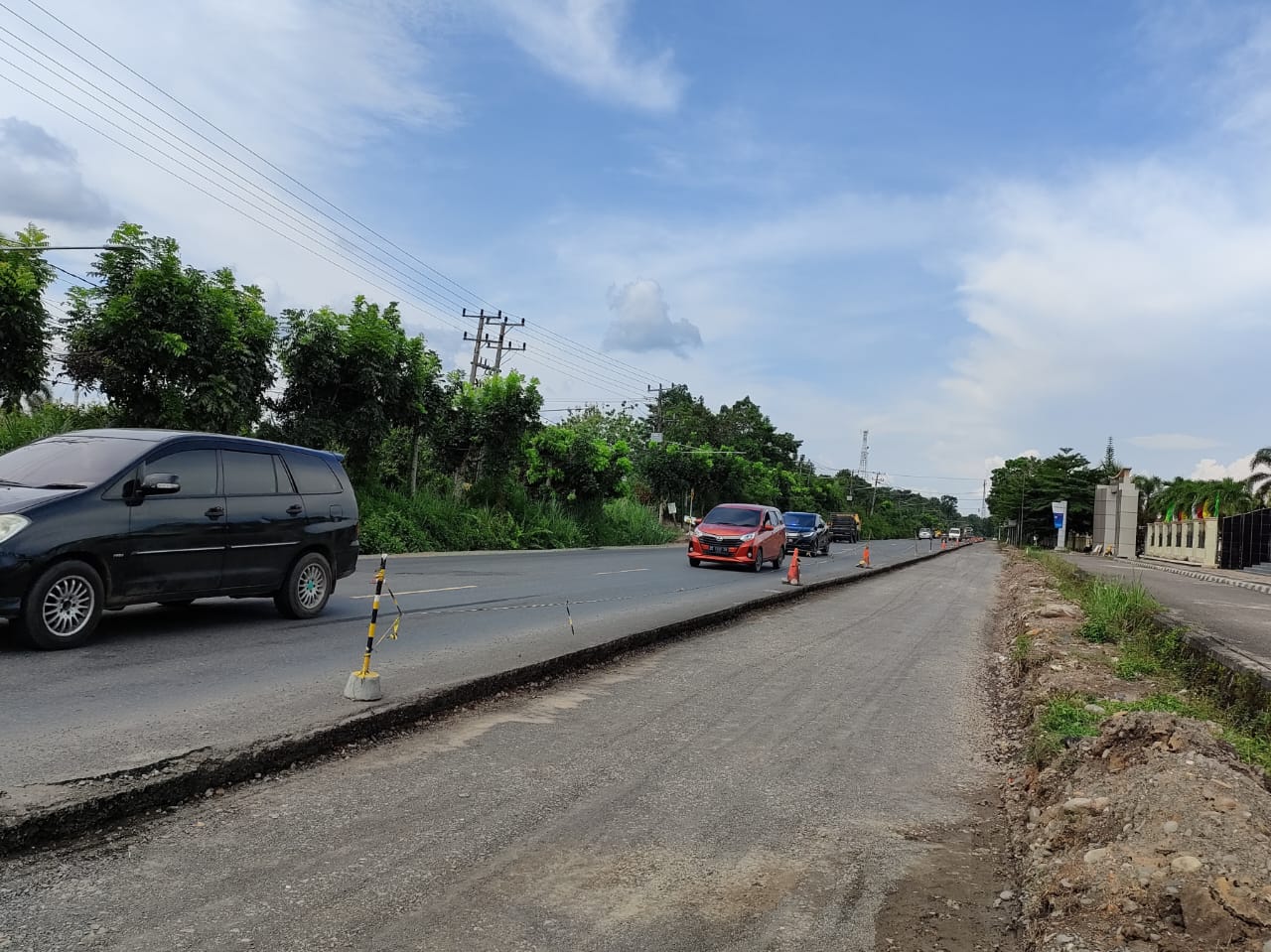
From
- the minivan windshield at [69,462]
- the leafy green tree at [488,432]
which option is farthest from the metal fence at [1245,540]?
the minivan windshield at [69,462]

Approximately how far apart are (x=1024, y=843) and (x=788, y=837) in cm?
121

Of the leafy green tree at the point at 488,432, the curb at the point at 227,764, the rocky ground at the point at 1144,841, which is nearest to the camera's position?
the rocky ground at the point at 1144,841

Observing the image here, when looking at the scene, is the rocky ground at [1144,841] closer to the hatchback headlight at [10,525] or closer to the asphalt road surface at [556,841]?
the asphalt road surface at [556,841]

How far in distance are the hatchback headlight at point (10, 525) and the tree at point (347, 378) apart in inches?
645

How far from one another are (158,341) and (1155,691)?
18290 millimetres

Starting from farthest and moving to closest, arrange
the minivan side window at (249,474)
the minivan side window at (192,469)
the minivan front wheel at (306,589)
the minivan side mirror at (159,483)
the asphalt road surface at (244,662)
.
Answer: the minivan front wheel at (306,589), the minivan side window at (249,474), the minivan side window at (192,469), the minivan side mirror at (159,483), the asphalt road surface at (244,662)

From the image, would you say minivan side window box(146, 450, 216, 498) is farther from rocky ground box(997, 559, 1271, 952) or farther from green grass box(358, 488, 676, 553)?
green grass box(358, 488, 676, 553)

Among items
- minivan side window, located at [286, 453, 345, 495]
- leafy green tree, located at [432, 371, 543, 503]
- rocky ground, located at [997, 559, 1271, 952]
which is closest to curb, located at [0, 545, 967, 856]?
minivan side window, located at [286, 453, 345, 495]

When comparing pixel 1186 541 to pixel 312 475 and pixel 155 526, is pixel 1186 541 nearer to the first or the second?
pixel 312 475

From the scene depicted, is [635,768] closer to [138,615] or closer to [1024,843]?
[1024,843]

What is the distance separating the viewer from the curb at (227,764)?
4.03 metres

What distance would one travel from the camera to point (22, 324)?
58.2 ft

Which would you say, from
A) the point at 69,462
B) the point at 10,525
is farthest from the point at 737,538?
the point at 10,525

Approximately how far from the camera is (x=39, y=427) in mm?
19156
